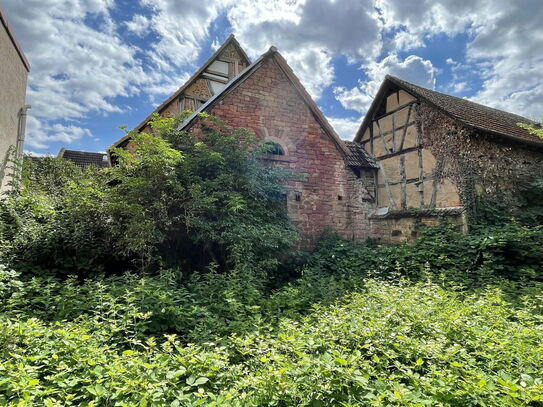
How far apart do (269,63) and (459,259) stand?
25.7ft

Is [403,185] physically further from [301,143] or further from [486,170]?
[301,143]

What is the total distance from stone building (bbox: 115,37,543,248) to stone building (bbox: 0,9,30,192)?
120 inches

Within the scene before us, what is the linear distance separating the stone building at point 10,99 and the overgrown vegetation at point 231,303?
157cm

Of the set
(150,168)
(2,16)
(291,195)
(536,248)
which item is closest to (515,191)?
(536,248)

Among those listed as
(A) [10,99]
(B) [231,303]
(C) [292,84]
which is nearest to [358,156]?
(C) [292,84]

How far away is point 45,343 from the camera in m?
2.97

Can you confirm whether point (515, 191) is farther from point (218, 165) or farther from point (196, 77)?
point (196, 77)

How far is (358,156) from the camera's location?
1176 centimetres

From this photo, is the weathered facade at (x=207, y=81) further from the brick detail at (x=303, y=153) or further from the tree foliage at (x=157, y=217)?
the tree foliage at (x=157, y=217)

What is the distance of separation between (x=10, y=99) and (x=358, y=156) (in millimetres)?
11575

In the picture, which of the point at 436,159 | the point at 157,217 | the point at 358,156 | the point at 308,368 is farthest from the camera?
the point at 358,156

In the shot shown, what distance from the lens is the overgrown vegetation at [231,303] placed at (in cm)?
233

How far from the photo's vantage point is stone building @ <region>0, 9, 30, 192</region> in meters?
8.22

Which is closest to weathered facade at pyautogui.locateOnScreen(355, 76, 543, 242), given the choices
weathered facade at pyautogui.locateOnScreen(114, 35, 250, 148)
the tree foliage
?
the tree foliage
